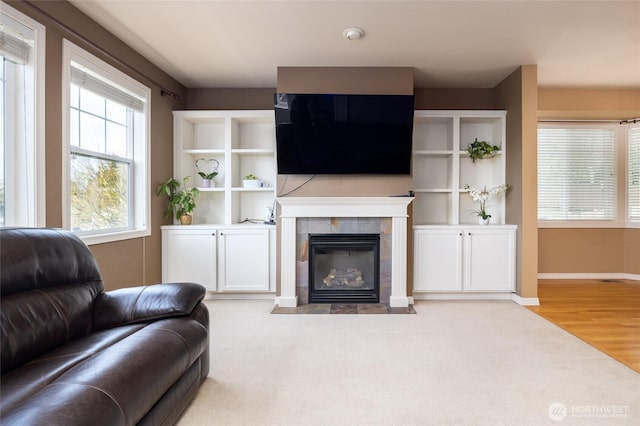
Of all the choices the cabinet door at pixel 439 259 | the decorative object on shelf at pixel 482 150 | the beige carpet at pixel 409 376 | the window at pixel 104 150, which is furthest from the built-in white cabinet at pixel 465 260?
the window at pixel 104 150

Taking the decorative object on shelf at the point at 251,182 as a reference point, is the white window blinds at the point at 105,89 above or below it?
above

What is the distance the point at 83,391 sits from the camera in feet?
3.81

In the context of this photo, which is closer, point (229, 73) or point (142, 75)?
point (142, 75)

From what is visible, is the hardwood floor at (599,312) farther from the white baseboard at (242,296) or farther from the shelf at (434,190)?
the white baseboard at (242,296)

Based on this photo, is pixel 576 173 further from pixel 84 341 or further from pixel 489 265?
pixel 84 341

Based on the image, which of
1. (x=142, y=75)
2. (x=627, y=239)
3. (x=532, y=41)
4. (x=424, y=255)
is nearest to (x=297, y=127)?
(x=142, y=75)

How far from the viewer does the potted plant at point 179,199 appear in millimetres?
Result: 4008

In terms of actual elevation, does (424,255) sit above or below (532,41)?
below

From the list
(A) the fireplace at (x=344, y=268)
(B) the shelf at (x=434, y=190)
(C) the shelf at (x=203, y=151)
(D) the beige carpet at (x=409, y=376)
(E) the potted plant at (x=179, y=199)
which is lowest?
(D) the beige carpet at (x=409, y=376)

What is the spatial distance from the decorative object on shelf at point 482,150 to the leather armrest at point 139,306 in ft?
11.7

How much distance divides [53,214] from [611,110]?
20.1 feet

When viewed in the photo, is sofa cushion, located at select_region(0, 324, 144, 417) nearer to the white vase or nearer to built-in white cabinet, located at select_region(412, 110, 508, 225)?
the white vase

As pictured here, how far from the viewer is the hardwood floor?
8.85ft

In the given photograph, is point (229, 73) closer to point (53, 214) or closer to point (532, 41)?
point (53, 214)
